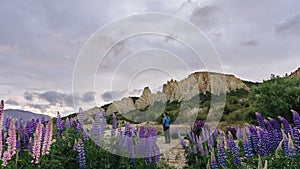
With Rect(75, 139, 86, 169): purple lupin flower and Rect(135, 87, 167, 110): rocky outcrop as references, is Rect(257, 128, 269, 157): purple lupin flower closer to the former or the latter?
Rect(75, 139, 86, 169): purple lupin flower

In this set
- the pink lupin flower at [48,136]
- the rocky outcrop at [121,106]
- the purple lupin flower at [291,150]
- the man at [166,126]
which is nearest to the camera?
the pink lupin flower at [48,136]

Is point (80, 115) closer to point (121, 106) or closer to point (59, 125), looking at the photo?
point (59, 125)

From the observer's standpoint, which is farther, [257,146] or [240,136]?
[240,136]

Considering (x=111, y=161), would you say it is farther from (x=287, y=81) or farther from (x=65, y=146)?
(x=287, y=81)

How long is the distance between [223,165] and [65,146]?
2.54 meters

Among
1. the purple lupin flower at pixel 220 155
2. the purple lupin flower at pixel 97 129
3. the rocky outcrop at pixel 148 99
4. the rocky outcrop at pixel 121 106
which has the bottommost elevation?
the purple lupin flower at pixel 220 155

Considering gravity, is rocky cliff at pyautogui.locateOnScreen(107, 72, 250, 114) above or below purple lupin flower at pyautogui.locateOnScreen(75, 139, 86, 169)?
above

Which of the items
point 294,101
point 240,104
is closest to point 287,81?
point 294,101

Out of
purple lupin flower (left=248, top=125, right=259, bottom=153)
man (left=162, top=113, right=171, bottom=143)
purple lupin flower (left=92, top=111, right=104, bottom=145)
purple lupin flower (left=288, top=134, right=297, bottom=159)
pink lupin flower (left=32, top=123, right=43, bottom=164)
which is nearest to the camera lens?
pink lupin flower (left=32, top=123, right=43, bottom=164)

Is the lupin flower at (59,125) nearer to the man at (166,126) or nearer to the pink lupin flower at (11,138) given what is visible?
the pink lupin flower at (11,138)

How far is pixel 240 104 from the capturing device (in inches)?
1102

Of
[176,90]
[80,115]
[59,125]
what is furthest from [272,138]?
[176,90]

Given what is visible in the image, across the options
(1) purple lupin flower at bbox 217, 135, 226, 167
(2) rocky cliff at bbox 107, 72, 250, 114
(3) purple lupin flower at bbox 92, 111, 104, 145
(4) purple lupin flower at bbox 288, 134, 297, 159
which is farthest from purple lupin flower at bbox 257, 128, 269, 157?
(2) rocky cliff at bbox 107, 72, 250, 114

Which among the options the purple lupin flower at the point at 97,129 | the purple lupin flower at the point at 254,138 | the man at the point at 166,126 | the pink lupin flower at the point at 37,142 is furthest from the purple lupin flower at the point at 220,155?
the man at the point at 166,126
